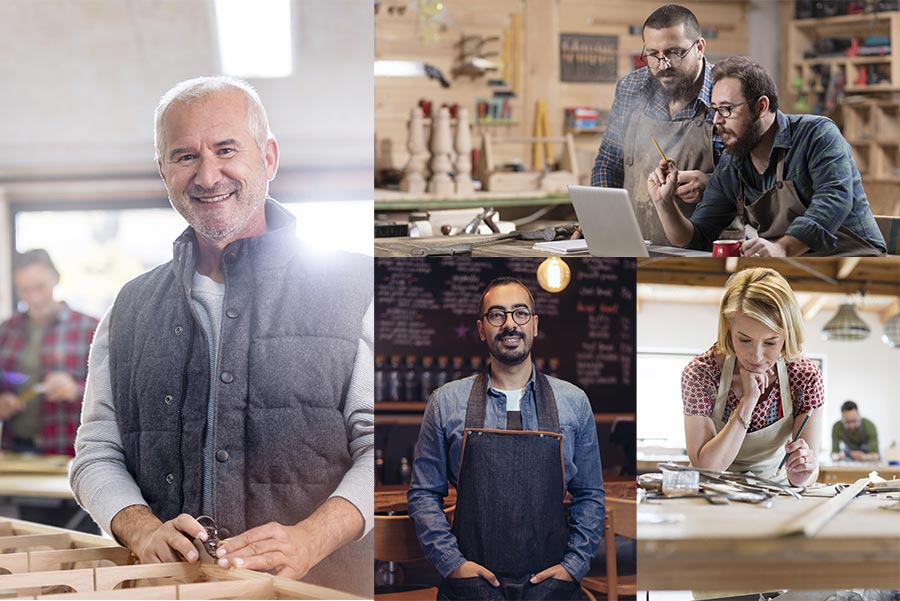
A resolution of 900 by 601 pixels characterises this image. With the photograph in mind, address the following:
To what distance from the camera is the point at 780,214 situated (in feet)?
11.1

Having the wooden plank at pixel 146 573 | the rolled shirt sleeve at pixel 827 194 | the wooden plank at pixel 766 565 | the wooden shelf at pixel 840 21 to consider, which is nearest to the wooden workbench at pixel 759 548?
the wooden plank at pixel 766 565

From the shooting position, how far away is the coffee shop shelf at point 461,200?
6676 mm

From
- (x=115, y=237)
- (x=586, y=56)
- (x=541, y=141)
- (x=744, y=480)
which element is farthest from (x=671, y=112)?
(x=586, y=56)

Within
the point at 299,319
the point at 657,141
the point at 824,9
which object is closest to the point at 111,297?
the point at 299,319

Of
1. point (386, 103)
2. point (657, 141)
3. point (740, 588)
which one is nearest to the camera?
point (740, 588)

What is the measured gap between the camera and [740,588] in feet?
10.4

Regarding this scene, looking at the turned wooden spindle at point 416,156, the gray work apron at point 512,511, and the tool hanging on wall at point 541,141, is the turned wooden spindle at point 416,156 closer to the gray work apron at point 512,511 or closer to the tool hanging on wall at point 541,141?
the tool hanging on wall at point 541,141

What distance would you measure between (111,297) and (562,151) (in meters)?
4.57

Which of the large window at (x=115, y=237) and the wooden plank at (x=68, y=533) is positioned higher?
the large window at (x=115, y=237)

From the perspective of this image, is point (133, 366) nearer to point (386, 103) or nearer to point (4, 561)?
point (4, 561)

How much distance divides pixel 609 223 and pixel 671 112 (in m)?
0.65

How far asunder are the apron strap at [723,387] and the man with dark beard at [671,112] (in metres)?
0.58

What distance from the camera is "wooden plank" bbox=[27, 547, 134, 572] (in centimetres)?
339

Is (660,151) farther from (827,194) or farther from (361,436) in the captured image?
(361,436)
